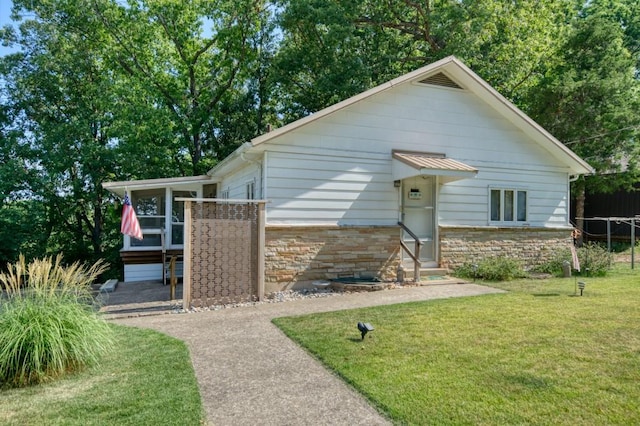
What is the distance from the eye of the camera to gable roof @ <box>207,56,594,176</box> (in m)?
9.89

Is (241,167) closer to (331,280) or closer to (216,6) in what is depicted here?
(331,280)

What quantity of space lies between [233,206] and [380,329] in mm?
3913

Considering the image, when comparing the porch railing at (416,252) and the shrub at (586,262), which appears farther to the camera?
the shrub at (586,262)

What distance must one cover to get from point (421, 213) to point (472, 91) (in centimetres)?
385

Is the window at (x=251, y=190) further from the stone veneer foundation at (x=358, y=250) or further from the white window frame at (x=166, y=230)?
the white window frame at (x=166, y=230)

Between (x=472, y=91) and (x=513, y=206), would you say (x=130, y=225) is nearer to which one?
(x=472, y=91)

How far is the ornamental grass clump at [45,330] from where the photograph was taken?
13.5 feet

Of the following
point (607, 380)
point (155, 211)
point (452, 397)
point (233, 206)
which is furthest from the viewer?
point (155, 211)

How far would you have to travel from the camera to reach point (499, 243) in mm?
11719

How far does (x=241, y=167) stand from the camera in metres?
11.9

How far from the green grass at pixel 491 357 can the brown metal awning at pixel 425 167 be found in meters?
3.18

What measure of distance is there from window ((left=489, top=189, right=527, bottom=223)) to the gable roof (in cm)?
169

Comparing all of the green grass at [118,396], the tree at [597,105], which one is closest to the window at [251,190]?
the green grass at [118,396]

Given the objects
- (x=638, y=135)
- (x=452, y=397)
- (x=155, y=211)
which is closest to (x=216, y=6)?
(x=155, y=211)
